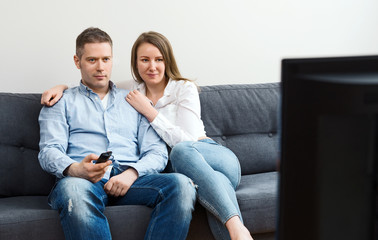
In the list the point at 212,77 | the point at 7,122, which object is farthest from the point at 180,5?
the point at 7,122

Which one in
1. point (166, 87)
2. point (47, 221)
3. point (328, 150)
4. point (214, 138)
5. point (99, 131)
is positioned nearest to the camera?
point (328, 150)

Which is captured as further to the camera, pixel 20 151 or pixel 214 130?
pixel 214 130

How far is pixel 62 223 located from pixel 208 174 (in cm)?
56

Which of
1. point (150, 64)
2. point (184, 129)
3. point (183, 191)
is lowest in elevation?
point (183, 191)

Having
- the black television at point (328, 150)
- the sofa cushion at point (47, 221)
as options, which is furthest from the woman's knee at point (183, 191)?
the black television at point (328, 150)

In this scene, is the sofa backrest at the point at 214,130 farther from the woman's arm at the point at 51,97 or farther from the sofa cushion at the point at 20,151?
the woman's arm at the point at 51,97

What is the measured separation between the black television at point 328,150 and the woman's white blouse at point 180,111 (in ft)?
5.21

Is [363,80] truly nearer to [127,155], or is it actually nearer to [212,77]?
[127,155]

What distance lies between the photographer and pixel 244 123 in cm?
254

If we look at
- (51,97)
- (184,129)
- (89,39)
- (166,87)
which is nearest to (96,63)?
(89,39)

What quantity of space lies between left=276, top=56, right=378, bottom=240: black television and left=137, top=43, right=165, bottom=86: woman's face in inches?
70.2

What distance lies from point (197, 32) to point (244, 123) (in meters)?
0.64

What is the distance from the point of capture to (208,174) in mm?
1844

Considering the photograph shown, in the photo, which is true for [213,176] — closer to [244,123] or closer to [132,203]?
[132,203]
